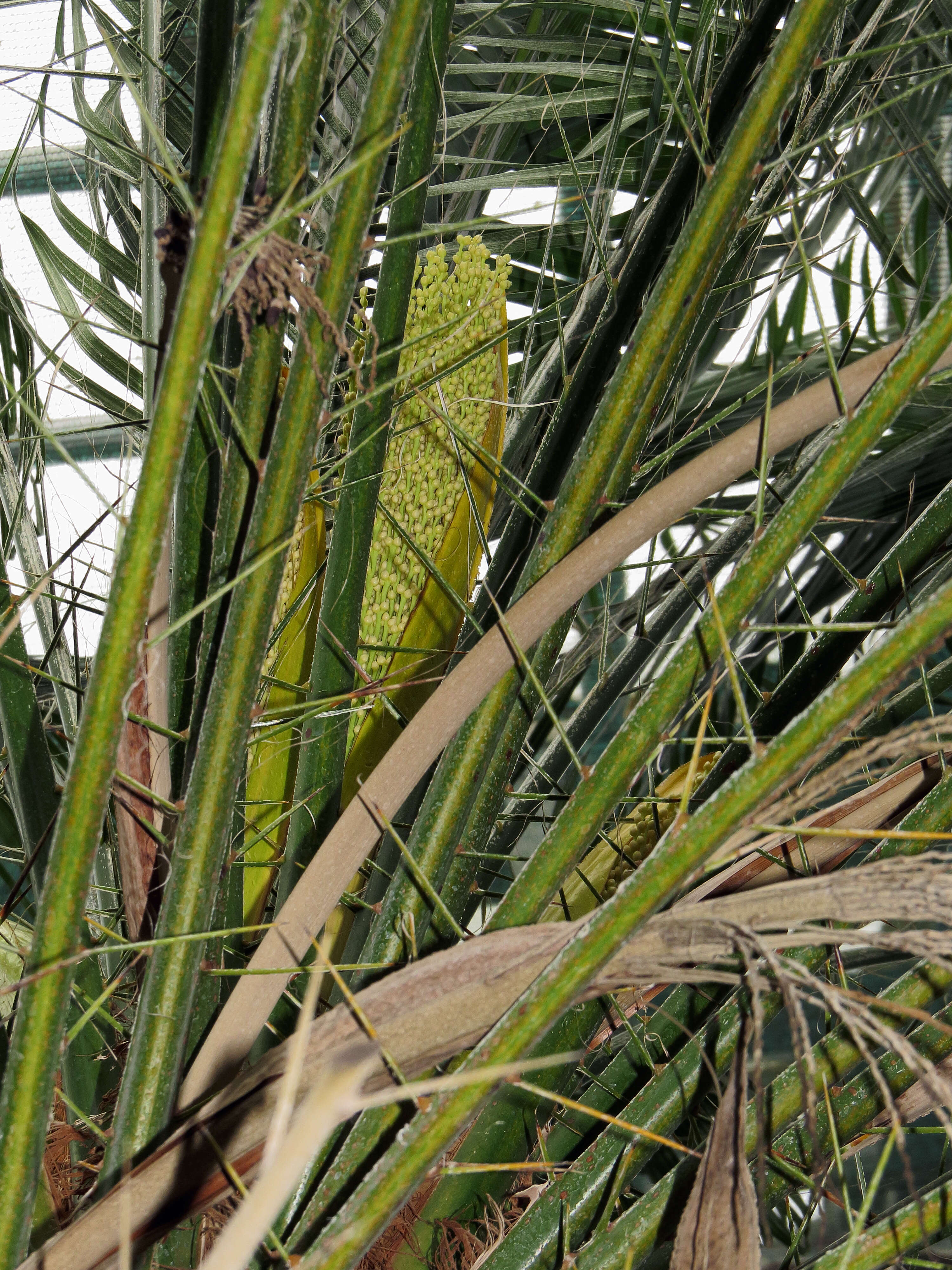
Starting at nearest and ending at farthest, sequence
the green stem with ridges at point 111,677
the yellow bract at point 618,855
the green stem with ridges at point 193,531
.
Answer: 1. the green stem with ridges at point 111,677
2. the green stem with ridges at point 193,531
3. the yellow bract at point 618,855

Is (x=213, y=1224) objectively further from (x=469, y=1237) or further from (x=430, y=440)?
(x=430, y=440)

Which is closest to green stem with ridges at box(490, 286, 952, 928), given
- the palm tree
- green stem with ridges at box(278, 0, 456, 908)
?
the palm tree

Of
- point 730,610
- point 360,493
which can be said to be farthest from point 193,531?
Answer: point 730,610

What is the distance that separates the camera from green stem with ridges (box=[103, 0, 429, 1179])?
0.53ft

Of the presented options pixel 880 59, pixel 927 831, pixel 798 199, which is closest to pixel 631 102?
pixel 880 59

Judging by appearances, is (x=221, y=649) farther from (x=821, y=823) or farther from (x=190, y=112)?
(x=190, y=112)

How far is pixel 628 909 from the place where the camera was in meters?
0.14

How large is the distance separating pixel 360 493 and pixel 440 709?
0.08m

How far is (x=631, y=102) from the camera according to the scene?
491 mm

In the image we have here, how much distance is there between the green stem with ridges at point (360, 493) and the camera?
0.80ft

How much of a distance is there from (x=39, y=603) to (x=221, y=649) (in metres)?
0.23

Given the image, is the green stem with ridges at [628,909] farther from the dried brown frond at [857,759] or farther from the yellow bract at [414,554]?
the yellow bract at [414,554]

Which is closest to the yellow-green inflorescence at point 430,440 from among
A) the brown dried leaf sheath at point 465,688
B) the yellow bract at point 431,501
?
the yellow bract at point 431,501

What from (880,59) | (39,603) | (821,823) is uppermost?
(880,59)
